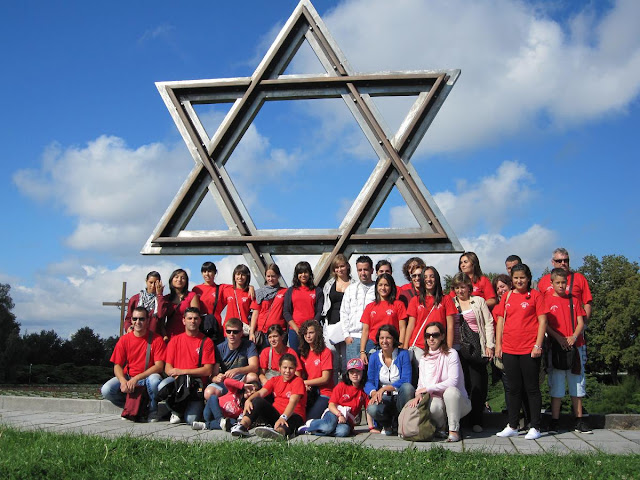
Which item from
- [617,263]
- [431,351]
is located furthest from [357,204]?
[617,263]

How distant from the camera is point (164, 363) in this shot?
6.57m

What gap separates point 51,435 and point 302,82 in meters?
4.80

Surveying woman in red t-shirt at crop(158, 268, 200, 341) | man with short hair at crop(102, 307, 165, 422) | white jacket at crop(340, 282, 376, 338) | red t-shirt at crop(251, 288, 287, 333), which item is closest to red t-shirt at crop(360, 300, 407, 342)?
white jacket at crop(340, 282, 376, 338)

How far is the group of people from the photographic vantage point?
550 centimetres

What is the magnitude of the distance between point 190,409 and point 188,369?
398mm

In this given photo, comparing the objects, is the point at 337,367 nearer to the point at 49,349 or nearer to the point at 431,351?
the point at 431,351

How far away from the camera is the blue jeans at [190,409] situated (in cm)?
609

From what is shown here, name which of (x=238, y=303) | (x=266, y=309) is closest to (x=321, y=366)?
(x=266, y=309)

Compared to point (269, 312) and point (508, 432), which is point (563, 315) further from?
point (269, 312)

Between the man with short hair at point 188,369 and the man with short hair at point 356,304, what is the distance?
4.61 feet

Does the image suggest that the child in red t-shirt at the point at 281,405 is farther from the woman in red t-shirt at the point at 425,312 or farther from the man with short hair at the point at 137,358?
the man with short hair at the point at 137,358

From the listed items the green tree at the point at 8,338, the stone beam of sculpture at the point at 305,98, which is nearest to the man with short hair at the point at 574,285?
the stone beam of sculpture at the point at 305,98

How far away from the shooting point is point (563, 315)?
18.6 ft

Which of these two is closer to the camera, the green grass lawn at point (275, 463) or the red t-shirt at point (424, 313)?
the green grass lawn at point (275, 463)
